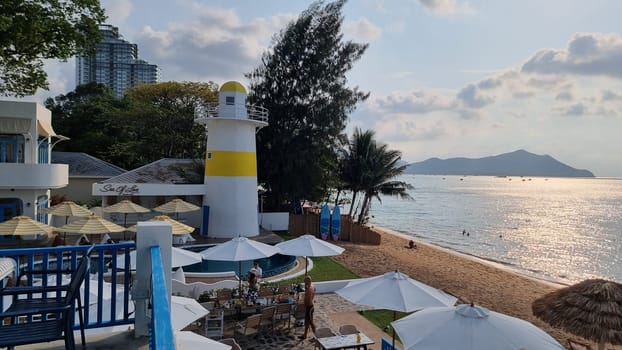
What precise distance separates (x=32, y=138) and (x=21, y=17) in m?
6.87

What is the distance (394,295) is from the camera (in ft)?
27.4

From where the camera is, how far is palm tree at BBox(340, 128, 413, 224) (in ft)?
103

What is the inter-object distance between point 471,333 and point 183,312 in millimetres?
4822

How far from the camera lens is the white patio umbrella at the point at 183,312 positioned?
7.02 metres

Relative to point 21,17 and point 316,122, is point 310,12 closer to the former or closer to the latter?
point 316,122

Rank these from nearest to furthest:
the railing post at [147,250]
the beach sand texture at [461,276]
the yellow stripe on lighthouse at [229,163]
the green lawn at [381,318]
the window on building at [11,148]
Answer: the railing post at [147,250] < the green lawn at [381,318] < the beach sand texture at [461,276] < the window on building at [11,148] < the yellow stripe on lighthouse at [229,163]

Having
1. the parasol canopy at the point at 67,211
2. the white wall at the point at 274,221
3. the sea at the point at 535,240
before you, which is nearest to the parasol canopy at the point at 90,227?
the parasol canopy at the point at 67,211

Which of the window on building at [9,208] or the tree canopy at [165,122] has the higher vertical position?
the tree canopy at [165,122]

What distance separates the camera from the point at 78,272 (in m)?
3.51

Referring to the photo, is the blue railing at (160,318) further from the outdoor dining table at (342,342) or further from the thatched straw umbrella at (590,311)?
the thatched straw umbrella at (590,311)

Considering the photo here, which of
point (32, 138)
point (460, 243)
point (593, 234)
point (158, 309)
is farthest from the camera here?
point (593, 234)

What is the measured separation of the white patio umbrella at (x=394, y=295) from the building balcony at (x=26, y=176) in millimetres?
16816

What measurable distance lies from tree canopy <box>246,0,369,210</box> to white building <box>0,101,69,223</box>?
13476mm

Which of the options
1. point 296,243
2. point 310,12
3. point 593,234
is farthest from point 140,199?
point 593,234
